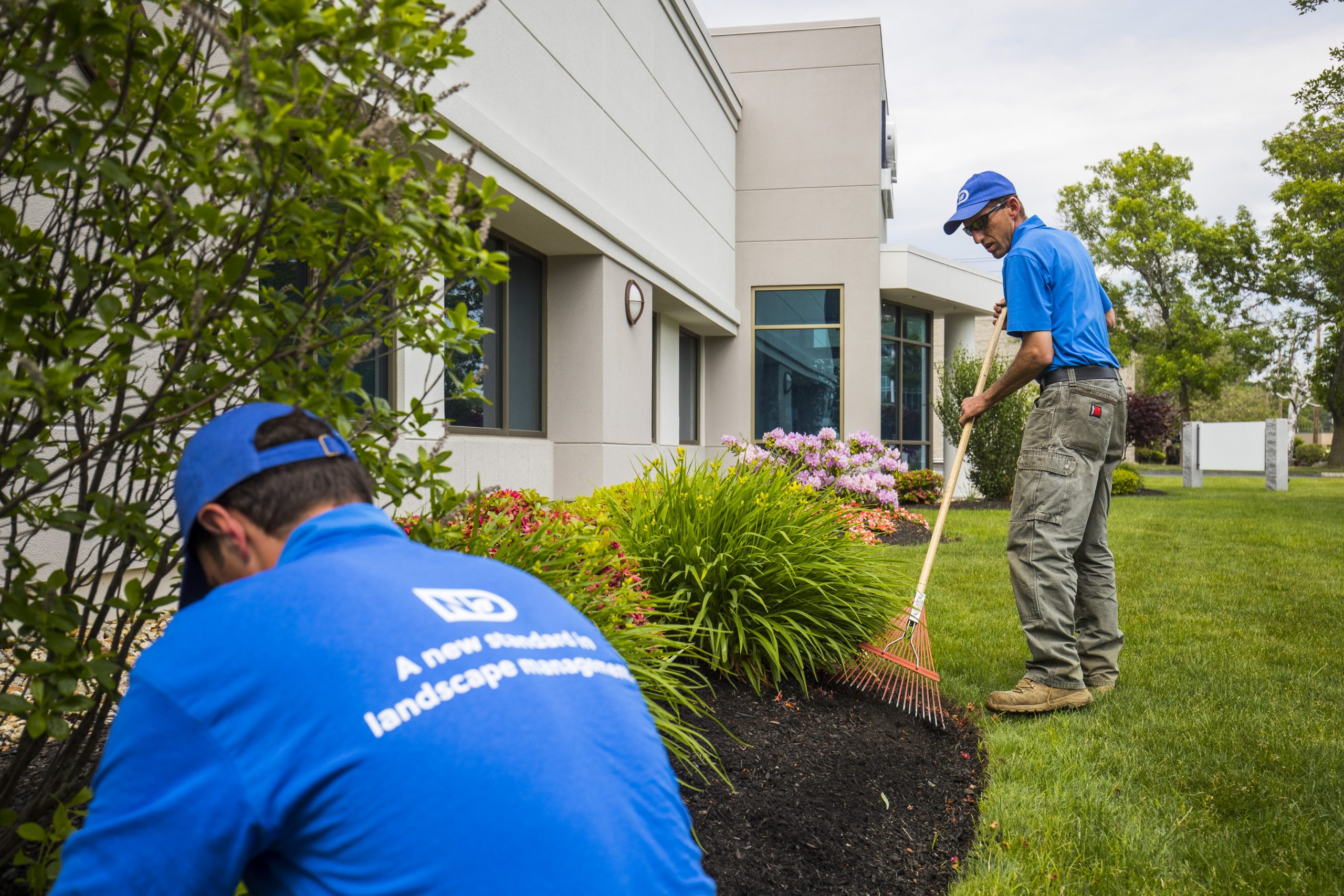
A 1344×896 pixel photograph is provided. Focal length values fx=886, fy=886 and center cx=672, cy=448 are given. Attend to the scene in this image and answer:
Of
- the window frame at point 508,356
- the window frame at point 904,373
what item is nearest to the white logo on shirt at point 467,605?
the window frame at point 508,356

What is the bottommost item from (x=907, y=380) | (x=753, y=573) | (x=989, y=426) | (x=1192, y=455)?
(x=753, y=573)

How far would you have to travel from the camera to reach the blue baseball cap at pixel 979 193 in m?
4.15

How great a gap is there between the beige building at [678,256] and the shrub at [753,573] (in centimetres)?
117

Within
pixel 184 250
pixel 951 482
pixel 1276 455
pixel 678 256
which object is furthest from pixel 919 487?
pixel 184 250

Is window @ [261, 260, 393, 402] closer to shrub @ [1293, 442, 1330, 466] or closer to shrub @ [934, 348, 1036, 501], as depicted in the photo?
shrub @ [934, 348, 1036, 501]

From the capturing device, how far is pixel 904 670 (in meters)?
3.97

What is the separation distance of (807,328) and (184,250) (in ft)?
43.4

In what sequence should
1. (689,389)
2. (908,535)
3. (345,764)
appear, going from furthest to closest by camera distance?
1. (689,389)
2. (908,535)
3. (345,764)

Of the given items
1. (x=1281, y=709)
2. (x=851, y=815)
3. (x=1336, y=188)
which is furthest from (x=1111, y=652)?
(x=1336, y=188)

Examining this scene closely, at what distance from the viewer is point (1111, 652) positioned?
4.21m

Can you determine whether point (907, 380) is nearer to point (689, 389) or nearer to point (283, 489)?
point (689, 389)

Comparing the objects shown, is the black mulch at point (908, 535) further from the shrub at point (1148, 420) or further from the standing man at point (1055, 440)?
the shrub at point (1148, 420)

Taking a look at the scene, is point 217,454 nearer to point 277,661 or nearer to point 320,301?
point 277,661

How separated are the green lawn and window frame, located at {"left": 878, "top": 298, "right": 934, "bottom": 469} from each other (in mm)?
8133
